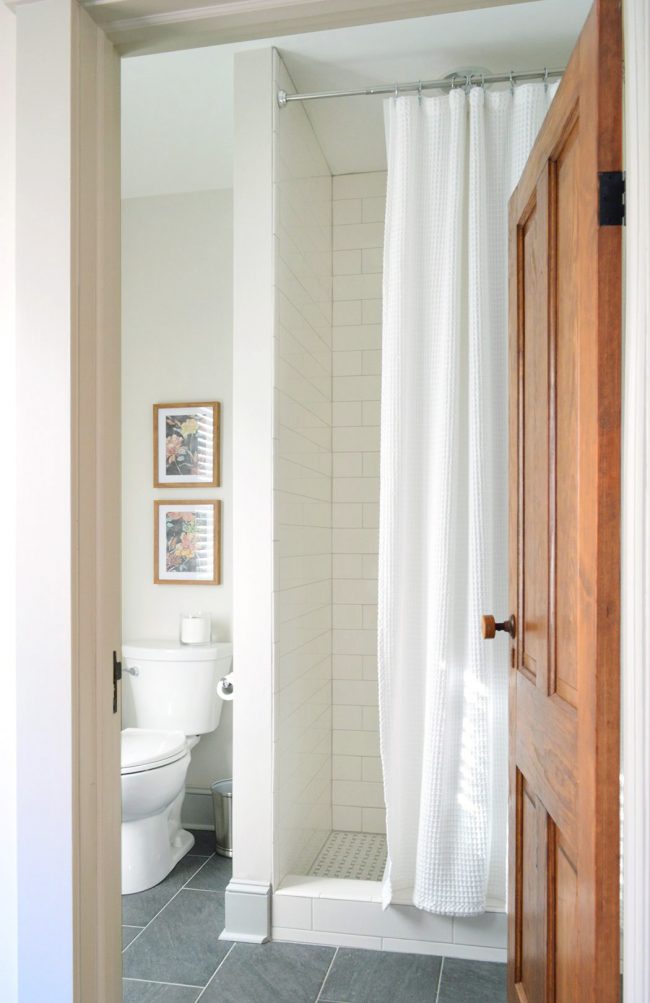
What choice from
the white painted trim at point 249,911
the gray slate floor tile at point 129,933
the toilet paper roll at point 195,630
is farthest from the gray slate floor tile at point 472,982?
the toilet paper roll at point 195,630

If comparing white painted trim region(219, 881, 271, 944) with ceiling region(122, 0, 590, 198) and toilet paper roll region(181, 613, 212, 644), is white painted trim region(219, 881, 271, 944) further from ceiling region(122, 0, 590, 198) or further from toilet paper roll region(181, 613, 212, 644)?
ceiling region(122, 0, 590, 198)

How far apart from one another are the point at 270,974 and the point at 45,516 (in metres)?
1.58

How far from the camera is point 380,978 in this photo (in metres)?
2.25

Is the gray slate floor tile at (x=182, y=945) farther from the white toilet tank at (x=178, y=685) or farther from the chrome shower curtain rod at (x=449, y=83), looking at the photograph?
the chrome shower curtain rod at (x=449, y=83)

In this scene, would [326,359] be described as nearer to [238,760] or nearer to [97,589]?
[238,760]

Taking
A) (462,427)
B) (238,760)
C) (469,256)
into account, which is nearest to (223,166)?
(469,256)

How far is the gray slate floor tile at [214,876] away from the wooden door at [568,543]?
134 centimetres

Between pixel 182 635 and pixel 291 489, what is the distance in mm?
1004

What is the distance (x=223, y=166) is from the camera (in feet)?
10.7

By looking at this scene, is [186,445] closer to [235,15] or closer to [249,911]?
[249,911]

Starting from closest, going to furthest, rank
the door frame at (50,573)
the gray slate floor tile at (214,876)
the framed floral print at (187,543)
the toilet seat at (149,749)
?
the door frame at (50,573), the toilet seat at (149,749), the gray slate floor tile at (214,876), the framed floral print at (187,543)

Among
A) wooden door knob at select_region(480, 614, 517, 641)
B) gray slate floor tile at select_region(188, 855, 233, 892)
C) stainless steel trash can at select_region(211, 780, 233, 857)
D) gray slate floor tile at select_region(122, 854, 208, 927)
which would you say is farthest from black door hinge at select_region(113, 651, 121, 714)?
stainless steel trash can at select_region(211, 780, 233, 857)

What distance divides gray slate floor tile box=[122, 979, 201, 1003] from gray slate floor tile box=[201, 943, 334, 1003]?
0.14ft

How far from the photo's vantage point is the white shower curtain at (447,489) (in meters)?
2.29
